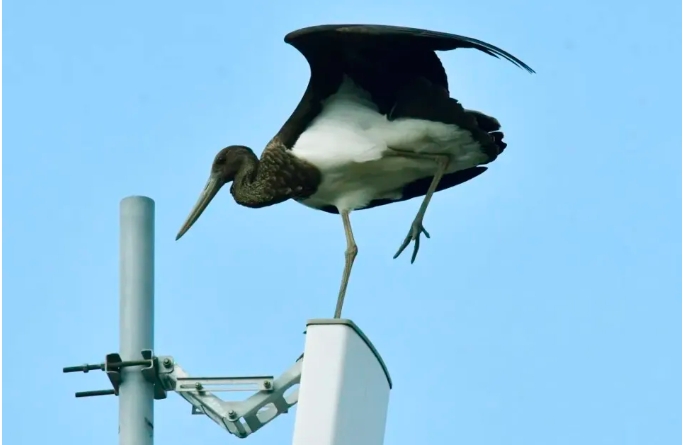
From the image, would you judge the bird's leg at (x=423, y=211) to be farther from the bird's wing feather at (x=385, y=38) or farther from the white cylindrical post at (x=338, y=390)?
the white cylindrical post at (x=338, y=390)

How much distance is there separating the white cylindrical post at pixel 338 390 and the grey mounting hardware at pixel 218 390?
0.72 ft

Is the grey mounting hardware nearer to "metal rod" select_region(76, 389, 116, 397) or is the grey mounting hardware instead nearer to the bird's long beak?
"metal rod" select_region(76, 389, 116, 397)

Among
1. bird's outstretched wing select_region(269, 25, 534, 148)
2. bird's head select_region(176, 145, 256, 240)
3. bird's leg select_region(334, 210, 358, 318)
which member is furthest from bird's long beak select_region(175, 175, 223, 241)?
bird's leg select_region(334, 210, 358, 318)

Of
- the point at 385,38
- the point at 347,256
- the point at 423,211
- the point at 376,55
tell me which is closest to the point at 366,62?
the point at 376,55

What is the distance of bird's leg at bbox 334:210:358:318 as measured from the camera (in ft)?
26.5

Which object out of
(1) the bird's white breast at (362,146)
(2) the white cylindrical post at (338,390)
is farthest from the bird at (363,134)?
(2) the white cylindrical post at (338,390)

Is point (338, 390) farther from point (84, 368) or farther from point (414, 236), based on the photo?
point (414, 236)

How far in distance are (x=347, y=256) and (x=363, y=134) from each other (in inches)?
31.0

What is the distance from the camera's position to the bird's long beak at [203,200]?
8695 millimetres

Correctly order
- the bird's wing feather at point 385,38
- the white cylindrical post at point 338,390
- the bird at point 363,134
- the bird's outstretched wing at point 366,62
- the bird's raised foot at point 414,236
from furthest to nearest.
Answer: the bird's raised foot at point 414,236
the bird at point 363,134
the bird's outstretched wing at point 366,62
the bird's wing feather at point 385,38
the white cylindrical post at point 338,390

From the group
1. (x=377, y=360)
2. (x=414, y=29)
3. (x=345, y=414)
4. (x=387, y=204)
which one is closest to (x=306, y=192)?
(x=387, y=204)

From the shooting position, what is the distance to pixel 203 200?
894 cm

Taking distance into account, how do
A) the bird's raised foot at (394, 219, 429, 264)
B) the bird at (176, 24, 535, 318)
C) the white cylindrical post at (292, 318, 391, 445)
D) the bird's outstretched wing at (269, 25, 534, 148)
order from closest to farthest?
the white cylindrical post at (292, 318, 391, 445), the bird's outstretched wing at (269, 25, 534, 148), the bird at (176, 24, 535, 318), the bird's raised foot at (394, 219, 429, 264)

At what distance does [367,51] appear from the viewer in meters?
8.49
